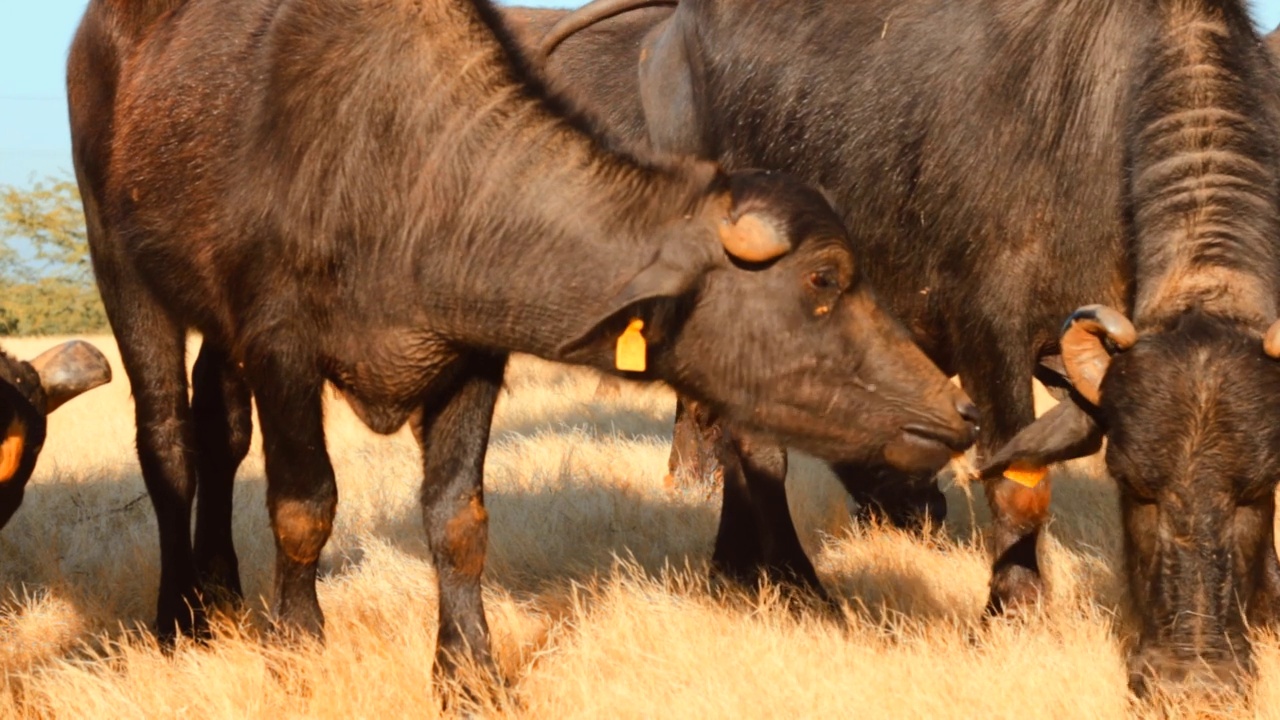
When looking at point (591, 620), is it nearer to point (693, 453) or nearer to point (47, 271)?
point (693, 453)

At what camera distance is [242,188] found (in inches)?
203

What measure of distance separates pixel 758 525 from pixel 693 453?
2426 millimetres

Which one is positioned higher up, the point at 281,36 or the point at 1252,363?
the point at 281,36

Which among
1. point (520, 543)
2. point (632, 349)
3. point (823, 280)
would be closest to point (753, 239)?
point (823, 280)

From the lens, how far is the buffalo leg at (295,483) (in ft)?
17.0

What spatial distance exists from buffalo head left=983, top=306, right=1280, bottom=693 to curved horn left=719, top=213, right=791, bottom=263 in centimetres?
95

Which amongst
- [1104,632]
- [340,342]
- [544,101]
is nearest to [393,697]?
[340,342]

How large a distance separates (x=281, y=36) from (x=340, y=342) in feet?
3.41

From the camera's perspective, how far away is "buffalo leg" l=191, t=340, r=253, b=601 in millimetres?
6629

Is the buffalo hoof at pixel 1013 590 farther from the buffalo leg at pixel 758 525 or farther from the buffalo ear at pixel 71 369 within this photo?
the buffalo ear at pixel 71 369

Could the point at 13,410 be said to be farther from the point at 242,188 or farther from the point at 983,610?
the point at 983,610

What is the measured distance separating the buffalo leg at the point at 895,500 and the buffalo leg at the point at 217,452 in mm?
3066

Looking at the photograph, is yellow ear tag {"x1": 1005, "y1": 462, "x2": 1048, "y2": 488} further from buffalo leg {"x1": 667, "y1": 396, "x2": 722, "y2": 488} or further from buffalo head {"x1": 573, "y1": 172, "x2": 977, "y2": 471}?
buffalo leg {"x1": 667, "y1": 396, "x2": 722, "y2": 488}

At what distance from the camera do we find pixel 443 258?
5.02 metres
